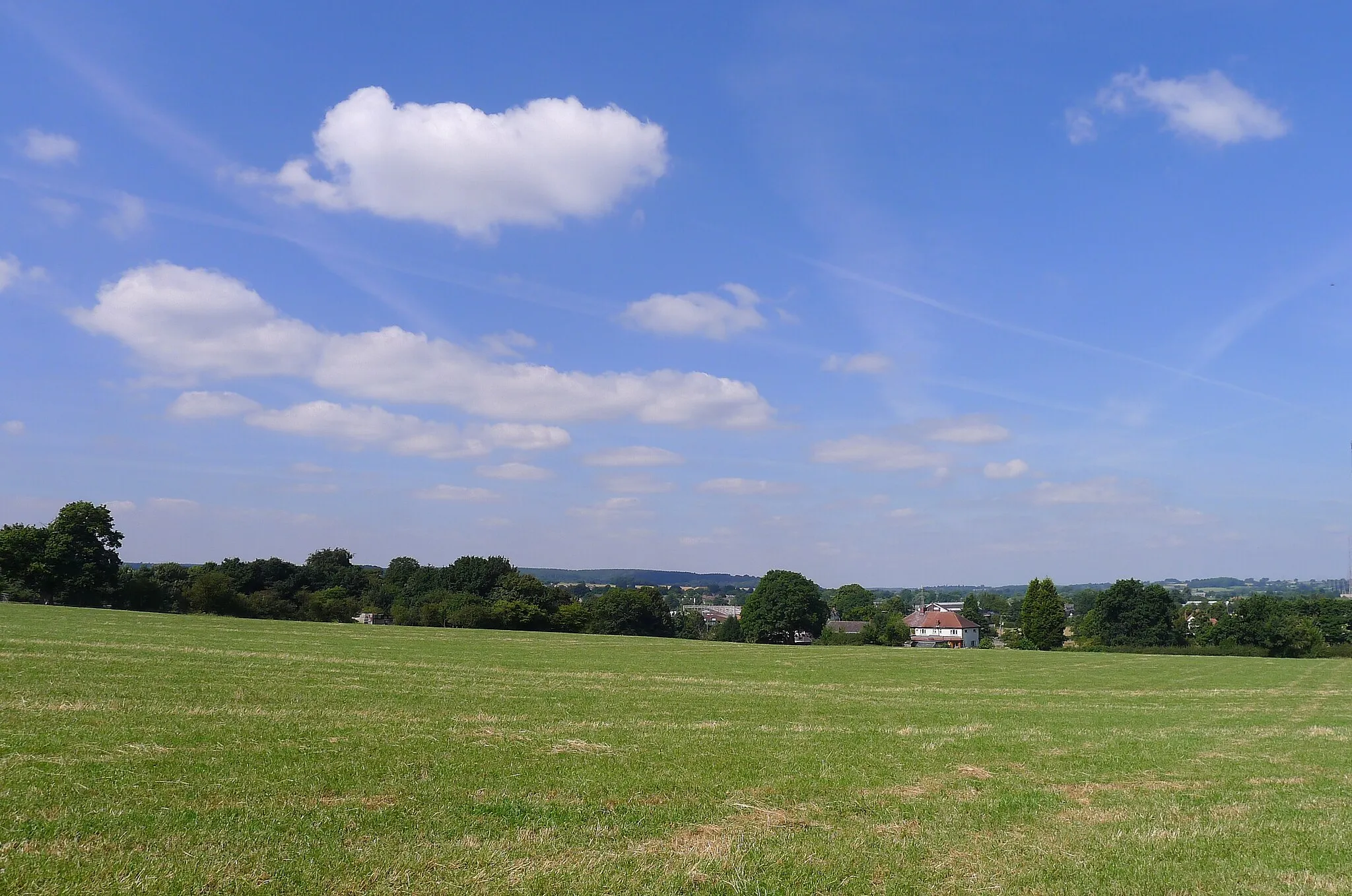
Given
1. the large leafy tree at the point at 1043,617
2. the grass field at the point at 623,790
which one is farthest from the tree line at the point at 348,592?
the grass field at the point at 623,790

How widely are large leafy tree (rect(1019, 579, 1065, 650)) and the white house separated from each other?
49.4 metres

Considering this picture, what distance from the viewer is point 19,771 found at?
11125 mm

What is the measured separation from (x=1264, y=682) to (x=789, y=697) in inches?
1444

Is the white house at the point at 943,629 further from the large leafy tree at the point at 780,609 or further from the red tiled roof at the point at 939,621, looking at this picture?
the large leafy tree at the point at 780,609

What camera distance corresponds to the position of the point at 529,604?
11919cm

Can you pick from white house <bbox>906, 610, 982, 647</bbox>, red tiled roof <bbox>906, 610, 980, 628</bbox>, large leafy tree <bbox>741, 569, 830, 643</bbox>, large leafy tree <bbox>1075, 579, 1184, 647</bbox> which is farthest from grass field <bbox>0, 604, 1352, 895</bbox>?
red tiled roof <bbox>906, 610, 980, 628</bbox>

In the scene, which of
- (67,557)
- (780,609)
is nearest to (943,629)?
(780,609)

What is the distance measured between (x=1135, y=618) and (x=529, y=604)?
313 ft

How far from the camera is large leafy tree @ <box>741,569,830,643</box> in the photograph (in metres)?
→ 128

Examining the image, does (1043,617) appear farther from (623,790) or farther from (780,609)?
(623,790)

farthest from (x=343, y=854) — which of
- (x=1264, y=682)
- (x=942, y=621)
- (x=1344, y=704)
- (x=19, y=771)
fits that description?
(x=942, y=621)

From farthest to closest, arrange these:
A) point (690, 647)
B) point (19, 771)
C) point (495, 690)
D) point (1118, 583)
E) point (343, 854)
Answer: point (1118, 583) < point (690, 647) < point (495, 690) < point (19, 771) < point (343, 854)

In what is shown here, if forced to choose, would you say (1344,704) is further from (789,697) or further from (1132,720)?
(789,697)

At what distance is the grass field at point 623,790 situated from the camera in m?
8.49
